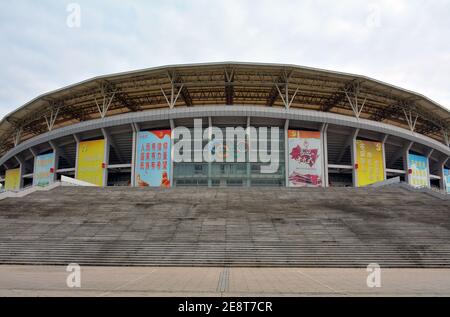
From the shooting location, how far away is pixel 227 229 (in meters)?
17.0

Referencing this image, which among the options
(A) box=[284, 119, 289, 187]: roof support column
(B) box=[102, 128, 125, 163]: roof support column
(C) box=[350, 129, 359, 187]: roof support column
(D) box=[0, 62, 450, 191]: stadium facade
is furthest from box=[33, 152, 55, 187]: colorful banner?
(C) box=[350, 129, 359, 187]: roof support column

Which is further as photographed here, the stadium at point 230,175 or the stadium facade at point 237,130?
the stadium facade at point 237,130

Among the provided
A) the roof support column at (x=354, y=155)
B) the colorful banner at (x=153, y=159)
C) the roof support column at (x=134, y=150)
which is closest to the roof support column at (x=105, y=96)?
the roof support column at (x=134, y=150)

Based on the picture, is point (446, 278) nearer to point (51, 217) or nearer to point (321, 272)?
point (321, 272)

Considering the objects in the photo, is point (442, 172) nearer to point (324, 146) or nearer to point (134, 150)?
point (324, 146)

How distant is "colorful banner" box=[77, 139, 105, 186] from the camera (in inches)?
1580

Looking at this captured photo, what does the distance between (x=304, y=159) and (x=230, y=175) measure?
29.5 ft

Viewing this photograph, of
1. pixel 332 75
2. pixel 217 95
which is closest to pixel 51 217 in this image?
pixel 217 95

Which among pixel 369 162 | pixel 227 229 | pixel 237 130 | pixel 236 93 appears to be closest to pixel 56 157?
pixel 237 130

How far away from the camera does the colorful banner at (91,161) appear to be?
1580 inches

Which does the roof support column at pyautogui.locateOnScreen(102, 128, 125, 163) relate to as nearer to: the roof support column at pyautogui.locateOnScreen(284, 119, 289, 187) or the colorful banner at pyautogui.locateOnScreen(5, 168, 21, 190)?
the colorful banner at pyautogui.locateOnScreen(5, 168, 21, 190)

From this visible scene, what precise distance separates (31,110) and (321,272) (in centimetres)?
4797

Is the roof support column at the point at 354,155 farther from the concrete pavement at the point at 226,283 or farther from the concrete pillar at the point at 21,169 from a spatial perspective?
the concrete pillar at the point at 21,169

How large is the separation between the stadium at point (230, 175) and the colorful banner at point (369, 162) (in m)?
0.16
